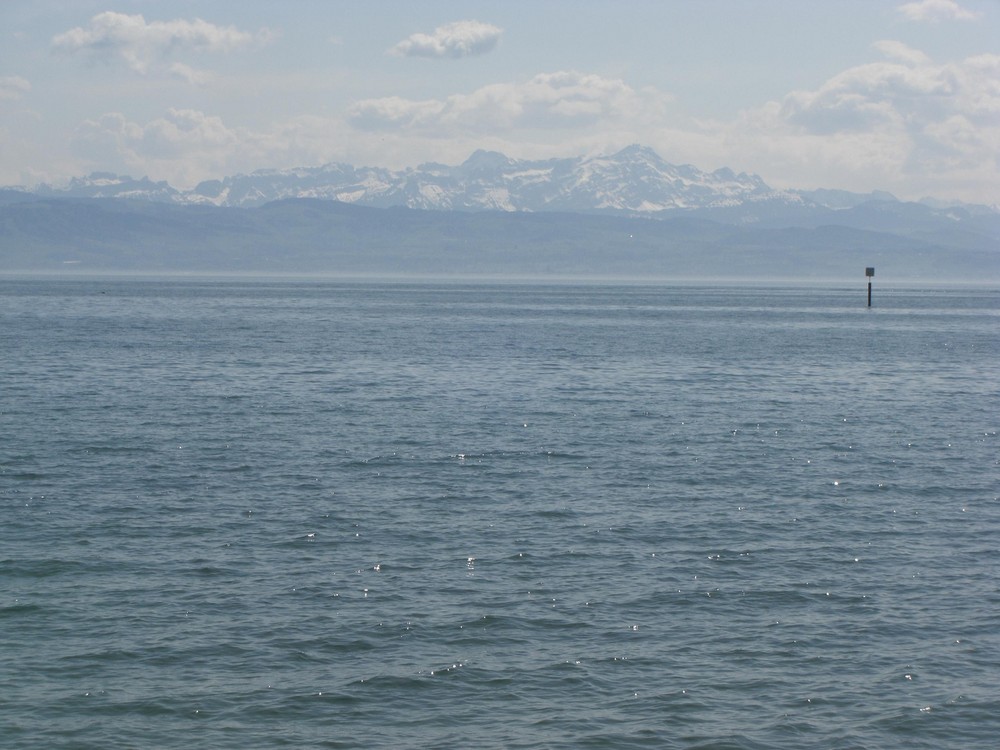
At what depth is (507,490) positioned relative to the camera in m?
34.8

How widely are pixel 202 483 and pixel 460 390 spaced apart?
28064mm

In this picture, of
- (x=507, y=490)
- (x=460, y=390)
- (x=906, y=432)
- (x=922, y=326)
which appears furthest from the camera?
(x=922, y=326)

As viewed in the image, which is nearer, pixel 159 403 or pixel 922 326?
pixel 159 403

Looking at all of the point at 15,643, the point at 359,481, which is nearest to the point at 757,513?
the point at 359,481

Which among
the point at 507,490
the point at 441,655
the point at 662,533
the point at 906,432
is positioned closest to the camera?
the point at 441,655

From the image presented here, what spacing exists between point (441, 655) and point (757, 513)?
13.2m

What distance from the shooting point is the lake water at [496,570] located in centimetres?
1888

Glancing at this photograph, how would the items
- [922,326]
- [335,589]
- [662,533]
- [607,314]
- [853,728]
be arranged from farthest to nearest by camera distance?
[607,314], [922,326], [662,533], [335,589], [853,728]

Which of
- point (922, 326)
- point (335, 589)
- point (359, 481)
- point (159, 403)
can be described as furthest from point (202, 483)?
point (922, 326)

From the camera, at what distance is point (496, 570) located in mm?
25922

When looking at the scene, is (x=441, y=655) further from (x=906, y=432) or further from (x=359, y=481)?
(x=906, y=432)

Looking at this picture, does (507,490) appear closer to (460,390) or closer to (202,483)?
(202,483)

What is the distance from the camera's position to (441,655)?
21.0 m

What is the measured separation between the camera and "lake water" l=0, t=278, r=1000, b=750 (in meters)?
18.9
